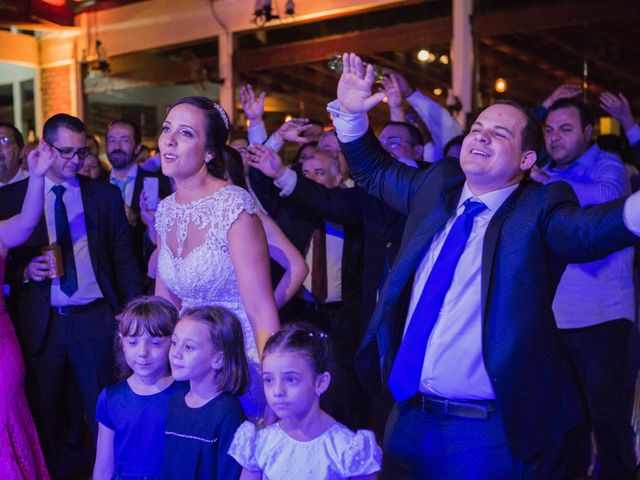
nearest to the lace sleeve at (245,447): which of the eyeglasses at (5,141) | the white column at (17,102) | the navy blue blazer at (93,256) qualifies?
the navy blue blazer at (93,256)

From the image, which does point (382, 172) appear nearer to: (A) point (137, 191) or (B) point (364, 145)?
(B) point (364, 145)

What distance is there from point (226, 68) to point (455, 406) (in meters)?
8.42

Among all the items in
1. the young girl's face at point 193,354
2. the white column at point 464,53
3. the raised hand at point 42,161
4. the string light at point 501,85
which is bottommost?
the young girl's face at point 193,354

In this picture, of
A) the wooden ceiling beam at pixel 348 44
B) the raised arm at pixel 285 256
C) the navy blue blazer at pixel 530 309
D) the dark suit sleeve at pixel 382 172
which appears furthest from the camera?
the wooden ceiling beam at pixel 348 44

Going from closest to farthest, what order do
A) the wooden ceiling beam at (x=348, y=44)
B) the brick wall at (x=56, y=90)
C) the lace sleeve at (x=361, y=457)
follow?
the lace sleeve at (x=361, y=457) → the wooden ceiling beam at (x=348, y=44) → the brick wall at (x=56, y=90)

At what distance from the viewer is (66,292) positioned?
12.2ft

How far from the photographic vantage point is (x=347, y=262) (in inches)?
177

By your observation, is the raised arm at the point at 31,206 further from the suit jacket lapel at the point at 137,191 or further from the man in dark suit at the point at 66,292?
the suit jacket lapel at the point at 137,191

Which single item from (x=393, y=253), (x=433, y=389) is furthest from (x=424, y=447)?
(x=393, y=253)

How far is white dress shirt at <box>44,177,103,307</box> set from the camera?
374 centimetres

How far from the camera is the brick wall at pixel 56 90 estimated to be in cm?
1209

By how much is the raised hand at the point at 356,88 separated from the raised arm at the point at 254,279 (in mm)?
542

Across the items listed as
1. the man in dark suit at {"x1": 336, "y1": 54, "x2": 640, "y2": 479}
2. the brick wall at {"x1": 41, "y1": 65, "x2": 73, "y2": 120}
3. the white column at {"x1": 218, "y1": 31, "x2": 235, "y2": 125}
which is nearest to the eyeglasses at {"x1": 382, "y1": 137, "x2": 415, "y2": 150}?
the man in dark suit at {"x1": 336, "y1": 54, "x2": 640, "y2": 479}

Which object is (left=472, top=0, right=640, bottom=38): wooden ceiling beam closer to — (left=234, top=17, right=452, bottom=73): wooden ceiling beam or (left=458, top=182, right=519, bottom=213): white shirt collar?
(left=234, top=17, right=452, bottom=73): wooden ceiling beam
